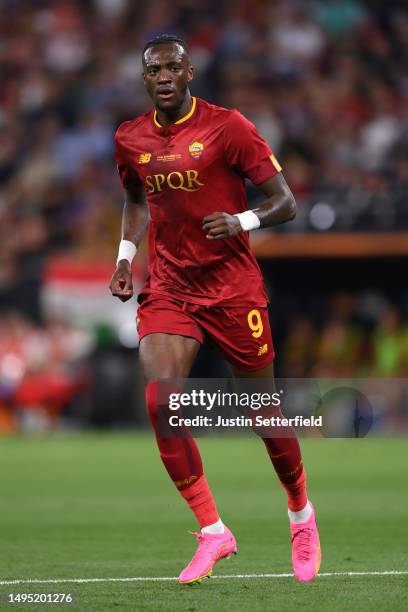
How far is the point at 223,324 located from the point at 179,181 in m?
0.70

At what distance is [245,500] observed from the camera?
1104cm

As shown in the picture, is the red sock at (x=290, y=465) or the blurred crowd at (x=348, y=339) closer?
the red sock at (x=290, y=465)

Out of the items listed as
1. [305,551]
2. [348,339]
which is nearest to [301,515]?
[305,551]

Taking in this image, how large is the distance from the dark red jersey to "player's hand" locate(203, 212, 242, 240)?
37 cm

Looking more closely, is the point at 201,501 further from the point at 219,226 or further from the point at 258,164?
the point at 258,164

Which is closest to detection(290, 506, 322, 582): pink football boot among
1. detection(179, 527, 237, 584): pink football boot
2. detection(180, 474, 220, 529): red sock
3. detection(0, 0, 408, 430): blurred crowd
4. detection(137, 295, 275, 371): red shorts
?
detection(179, 527, 237, 584): pink football boot

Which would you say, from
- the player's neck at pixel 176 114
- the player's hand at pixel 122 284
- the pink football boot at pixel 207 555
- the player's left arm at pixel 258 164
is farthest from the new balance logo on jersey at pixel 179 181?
the pink football boot at pixel 207 555

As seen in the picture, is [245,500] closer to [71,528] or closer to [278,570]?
[71,528]

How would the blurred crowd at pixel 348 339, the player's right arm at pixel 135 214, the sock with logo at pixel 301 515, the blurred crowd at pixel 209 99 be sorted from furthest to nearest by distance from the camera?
1. the blurred crowd at pixel 209 99
2. the blurred crowd at pixel 348 339
3. the player's right arm at pixel 135 214
4. the sock with logo at pixel 301 515

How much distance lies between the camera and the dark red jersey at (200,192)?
652 cm

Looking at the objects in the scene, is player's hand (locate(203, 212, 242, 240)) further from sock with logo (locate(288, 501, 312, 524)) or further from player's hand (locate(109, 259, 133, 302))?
sock with logo (locate(288, 501, 312, 524))

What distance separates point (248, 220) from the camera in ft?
20.7

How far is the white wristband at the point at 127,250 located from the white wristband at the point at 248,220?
0.76 m

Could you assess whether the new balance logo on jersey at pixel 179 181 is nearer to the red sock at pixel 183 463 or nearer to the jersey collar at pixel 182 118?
the jersey collar at pixel 182 118
